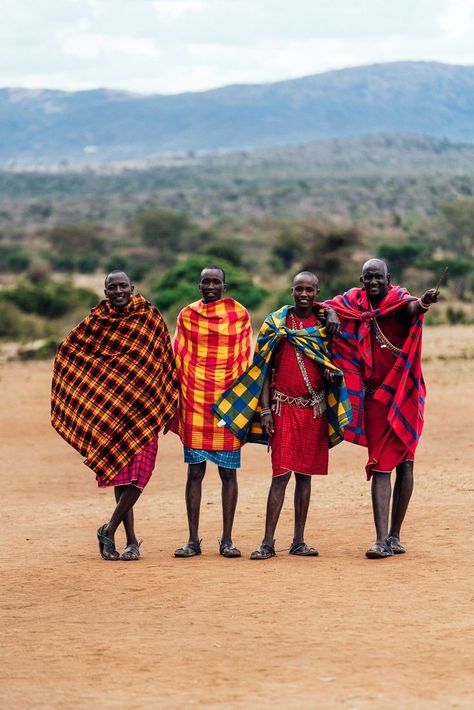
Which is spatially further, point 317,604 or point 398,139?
point 398,139

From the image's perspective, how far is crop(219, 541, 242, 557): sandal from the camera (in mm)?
7809

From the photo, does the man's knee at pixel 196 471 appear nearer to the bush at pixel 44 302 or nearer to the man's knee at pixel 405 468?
the man's knee at pixel 405 468

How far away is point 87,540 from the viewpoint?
917cm

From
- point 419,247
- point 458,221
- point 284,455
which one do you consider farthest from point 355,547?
point 458,221

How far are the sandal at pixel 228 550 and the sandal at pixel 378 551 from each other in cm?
77

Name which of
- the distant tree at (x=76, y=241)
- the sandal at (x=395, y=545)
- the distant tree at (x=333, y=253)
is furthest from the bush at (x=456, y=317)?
the distant tree at (x=76, y=241)

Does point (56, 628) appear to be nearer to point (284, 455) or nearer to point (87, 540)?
point (284, 455)

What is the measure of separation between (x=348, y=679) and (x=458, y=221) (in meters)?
46.4

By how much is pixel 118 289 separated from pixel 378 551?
7.13 ft

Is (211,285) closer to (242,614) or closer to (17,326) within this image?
(242,614)

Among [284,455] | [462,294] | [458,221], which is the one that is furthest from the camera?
[458,221]

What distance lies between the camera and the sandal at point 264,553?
7660 millimetres

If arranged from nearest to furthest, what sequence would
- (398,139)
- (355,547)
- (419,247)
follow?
(355,547), (419,247), (398,139)

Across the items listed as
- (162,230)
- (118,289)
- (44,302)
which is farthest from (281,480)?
(162,230)
